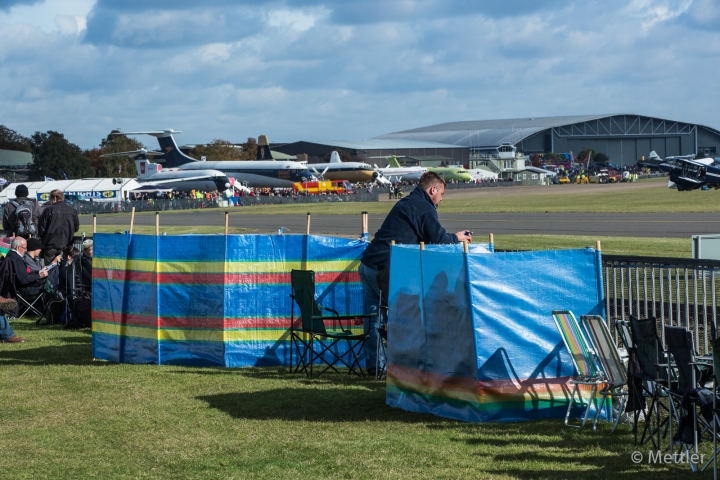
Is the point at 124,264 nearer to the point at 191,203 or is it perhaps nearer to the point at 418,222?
the point at 418,222

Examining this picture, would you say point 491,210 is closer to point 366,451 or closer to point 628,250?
point 628,250

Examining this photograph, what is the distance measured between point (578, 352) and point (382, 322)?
2.79m

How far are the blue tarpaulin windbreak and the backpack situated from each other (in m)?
12.3

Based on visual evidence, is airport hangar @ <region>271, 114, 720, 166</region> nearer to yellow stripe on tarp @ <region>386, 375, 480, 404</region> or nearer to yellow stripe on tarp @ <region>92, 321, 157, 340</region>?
yellow stripe on tarp @ <region>92, 321, 157, 340</region>

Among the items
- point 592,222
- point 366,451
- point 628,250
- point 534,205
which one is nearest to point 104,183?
point 534,205

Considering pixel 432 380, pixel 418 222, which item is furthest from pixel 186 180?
pixel 432 380

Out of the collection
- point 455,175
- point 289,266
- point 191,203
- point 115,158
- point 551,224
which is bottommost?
point 289,266

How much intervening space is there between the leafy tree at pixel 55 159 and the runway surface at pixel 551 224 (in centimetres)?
9521

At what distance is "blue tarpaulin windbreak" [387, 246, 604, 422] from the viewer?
7855mm

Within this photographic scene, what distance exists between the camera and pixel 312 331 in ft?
34.1

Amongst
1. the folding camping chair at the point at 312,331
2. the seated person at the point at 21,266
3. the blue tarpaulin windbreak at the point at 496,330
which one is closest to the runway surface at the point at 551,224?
the seated person at the point at 21,266

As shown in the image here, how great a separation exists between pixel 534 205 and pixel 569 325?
50224 millimetres

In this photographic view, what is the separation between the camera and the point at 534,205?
57.2 meters

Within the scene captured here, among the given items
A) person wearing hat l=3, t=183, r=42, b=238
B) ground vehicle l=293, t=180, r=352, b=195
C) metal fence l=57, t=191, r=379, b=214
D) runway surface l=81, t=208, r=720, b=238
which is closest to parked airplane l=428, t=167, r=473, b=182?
ground vehicle l=293, t=180, r=352, b=195
